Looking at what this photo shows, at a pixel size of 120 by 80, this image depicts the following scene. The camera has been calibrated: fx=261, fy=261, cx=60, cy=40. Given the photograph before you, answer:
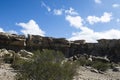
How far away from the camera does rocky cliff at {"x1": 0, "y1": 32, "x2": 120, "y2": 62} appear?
59.5 meters

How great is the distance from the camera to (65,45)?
214ft

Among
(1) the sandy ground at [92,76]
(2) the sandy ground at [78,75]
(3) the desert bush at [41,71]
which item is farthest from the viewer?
(1) the sandy ground at [92,76]

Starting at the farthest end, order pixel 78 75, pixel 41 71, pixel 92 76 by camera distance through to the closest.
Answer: pixel 92 76, pixel 78 75, pixel 41 71

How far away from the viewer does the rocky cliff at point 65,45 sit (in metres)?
59.5

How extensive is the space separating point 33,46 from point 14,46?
4.96 meters

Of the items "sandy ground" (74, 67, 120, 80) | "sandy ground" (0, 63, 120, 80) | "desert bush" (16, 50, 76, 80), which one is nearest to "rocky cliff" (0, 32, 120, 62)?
"sandy ground" (0, 63, 120, 80)

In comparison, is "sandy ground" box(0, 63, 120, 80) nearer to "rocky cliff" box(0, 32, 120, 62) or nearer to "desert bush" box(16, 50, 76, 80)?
"desert bush" box(16, 50, 76, 80)

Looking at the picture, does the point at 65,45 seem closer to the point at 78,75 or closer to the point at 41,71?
the point at 78,75

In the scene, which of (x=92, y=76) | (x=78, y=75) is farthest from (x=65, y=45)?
(x=78, y=75)

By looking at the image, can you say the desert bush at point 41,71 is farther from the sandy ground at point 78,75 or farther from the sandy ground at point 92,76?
the sandy ground at point 92,76

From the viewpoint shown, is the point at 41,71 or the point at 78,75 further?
the point at 78,75

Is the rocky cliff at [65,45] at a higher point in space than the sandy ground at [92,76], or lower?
higher

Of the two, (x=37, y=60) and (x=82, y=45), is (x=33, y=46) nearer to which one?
(x=82, y=45)

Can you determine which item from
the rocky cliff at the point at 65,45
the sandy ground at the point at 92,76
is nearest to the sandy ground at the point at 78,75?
the sandy ground at the point at 92,76
